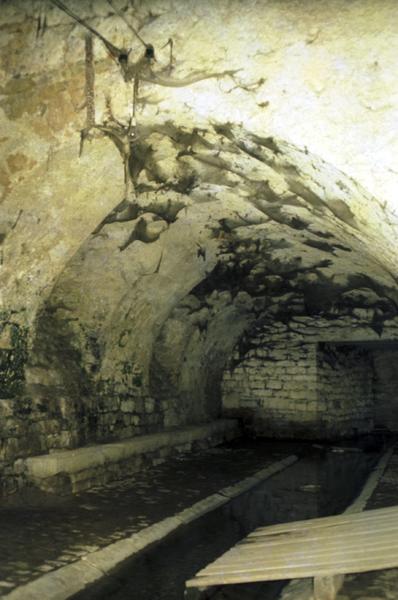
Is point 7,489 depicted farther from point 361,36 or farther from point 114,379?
point 361,36

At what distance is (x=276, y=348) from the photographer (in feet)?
34.8

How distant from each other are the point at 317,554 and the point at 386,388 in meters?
10.0

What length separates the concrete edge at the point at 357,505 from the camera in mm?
3312

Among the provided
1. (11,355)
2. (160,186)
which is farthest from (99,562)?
(160,186)

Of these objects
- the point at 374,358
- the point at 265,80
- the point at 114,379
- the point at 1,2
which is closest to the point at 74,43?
the point at 1,2

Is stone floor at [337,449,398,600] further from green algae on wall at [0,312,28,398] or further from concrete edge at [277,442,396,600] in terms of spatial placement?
green algae on wall at [0,312,28,398]

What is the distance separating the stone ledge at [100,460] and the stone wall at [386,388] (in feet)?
19.1

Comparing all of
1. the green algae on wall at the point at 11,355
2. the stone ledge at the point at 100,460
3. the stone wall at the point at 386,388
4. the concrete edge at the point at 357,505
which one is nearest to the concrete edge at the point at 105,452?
the stone ledge at the point at 100,460

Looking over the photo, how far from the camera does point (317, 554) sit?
3330mm

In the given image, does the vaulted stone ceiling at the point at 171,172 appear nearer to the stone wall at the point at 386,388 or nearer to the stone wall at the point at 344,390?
the stone wall at the point at 344,390

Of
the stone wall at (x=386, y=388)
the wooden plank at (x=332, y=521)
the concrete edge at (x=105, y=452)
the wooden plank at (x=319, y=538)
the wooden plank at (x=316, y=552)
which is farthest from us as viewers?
the stone wall at (x=386, y=388)

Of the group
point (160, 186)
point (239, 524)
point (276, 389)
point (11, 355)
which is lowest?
point (239, 524)

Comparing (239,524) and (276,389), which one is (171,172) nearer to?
(239,524)

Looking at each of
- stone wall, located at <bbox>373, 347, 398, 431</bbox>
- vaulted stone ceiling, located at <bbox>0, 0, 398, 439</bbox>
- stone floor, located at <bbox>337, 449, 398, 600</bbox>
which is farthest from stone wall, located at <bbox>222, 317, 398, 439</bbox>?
stone floor, located at <bbox>337, 449, 398, 600</bbox>
